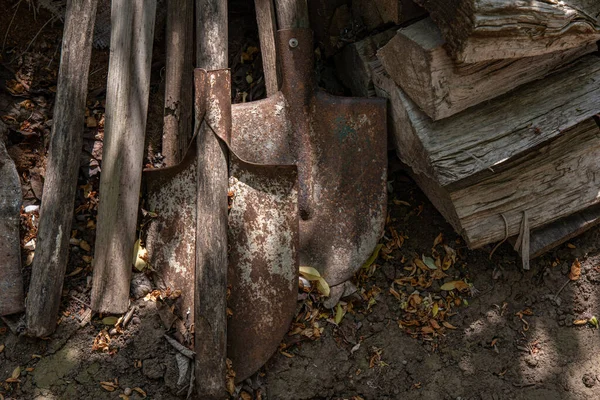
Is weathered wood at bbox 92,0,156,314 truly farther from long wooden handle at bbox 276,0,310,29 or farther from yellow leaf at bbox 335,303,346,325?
yellow leaf at bbox 335,303,346,325

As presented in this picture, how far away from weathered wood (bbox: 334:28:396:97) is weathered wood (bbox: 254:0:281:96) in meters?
0.37

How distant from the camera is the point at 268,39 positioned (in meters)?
3.01

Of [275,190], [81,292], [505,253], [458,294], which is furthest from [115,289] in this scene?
[505,253]

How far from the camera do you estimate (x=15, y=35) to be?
3.02m

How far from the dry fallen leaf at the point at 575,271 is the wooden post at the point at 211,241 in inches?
62.5

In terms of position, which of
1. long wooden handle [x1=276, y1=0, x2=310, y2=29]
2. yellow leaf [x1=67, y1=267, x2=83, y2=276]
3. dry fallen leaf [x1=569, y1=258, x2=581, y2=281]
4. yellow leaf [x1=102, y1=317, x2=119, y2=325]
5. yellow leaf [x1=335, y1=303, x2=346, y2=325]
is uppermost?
long wooden handle [x1=276, y1=0, x2=310, y2=29]

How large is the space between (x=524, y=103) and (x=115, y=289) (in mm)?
1880

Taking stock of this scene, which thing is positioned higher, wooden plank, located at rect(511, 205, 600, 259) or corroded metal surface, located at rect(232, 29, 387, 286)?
corroded metal surface, located at rect(232, 29, 387, 286)

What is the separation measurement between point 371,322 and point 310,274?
0.36m

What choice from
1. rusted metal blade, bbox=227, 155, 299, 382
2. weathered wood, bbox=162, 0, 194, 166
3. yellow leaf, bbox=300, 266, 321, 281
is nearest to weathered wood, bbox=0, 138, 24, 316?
weathered wood, bbox=162, 0, 194, 166

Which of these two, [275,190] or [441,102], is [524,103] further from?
[275,190]

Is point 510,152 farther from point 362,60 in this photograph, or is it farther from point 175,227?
point 175,227

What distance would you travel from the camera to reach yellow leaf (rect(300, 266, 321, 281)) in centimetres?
276

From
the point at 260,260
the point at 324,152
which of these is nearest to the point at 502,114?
the point at 324,152
